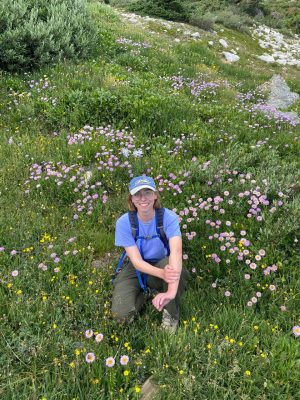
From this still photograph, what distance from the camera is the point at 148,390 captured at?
2.98 m

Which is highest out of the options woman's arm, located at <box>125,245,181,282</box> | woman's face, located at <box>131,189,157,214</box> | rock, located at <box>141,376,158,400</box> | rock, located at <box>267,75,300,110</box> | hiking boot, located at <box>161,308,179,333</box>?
woman's face, located at <box>131,189,157,214</box>

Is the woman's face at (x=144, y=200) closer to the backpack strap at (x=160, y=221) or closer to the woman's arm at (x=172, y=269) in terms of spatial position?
the backpack strap at (x=160, y=221)

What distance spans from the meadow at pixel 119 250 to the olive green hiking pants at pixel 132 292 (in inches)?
4.5

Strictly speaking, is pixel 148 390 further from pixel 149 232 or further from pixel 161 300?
pixel 149 232

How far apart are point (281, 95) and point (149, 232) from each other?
9678 millimetres

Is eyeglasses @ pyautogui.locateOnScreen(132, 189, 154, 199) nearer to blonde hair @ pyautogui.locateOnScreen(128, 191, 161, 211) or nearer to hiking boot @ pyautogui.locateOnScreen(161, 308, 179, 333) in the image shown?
blonde hair @ pyautogui.locateOnScreen(128, 191, 161, 211)

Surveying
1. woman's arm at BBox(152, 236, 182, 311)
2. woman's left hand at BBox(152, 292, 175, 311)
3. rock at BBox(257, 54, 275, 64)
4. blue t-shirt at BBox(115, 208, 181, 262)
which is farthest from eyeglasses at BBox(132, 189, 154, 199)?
rock at BBox(257, 54, 275, 64)

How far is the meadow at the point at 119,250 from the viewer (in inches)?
118

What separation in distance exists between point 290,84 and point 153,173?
10065 millimetres

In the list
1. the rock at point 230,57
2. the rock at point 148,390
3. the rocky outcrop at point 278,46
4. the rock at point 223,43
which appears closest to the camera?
the rock at point 148,390

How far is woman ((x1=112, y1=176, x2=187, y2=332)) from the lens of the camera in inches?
137

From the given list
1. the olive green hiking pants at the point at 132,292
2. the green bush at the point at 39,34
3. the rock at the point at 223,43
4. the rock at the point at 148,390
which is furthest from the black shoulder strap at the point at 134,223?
the rock at the point at 223,43

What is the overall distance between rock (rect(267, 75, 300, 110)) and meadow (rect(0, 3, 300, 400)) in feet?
7.91

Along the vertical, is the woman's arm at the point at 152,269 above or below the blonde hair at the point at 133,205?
below
